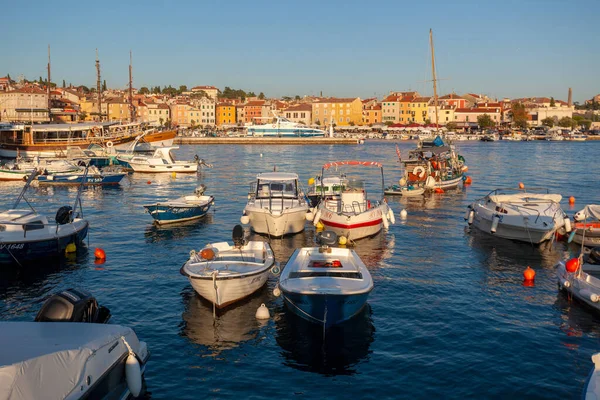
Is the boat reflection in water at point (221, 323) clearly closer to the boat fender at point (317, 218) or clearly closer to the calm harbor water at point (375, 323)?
the calm harbor water at point (375, 323)

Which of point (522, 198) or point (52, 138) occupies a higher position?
point (52, 138)

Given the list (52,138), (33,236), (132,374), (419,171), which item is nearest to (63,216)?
(33,236)

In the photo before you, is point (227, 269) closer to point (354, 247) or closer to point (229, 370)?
point (229, 370)

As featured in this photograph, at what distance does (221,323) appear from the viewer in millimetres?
17969

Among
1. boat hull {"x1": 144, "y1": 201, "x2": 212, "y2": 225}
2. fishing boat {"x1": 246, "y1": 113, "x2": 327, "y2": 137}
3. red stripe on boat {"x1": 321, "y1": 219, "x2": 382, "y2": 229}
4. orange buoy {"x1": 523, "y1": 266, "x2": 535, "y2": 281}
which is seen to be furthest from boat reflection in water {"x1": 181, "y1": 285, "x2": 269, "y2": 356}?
fishing boat {"x1": 246, "y1": 113, "x2": 327, "y2": 137}

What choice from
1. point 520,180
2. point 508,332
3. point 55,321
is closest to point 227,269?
point 55,321

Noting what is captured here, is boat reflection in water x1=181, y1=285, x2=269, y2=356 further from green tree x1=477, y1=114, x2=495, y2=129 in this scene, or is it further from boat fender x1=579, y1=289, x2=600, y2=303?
green tree x1=477, y1=114, x2=495, y2=129

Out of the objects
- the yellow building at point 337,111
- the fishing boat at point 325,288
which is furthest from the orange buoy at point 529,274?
the yellow building at point 337,111

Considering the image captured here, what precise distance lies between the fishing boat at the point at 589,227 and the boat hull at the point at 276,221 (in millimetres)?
13410

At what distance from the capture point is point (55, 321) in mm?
13914

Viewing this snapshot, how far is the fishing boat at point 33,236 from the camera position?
23.9 meters

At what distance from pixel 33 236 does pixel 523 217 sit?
2282 cm

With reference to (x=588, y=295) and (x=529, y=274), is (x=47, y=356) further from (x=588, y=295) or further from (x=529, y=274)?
(x=529, y=274)

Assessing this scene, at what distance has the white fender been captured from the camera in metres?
12.5
